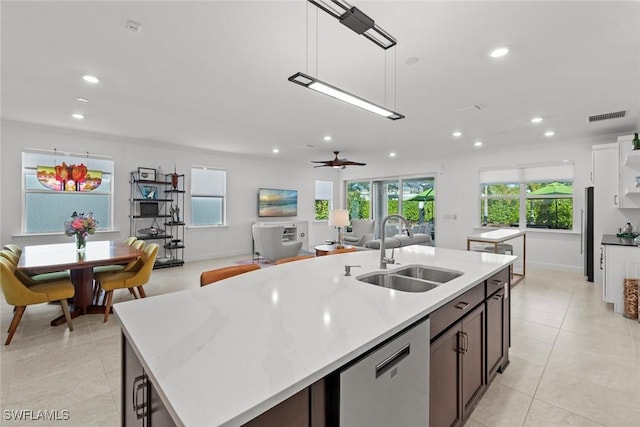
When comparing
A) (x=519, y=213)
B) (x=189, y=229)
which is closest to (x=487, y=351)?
(x=519, y=213)

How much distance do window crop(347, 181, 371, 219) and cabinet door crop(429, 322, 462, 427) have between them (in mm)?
8228

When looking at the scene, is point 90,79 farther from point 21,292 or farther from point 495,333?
point 495,333

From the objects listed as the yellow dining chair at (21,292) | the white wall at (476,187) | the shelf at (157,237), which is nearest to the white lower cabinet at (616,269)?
the white wall at (476,187)

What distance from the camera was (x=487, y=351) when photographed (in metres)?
1.97

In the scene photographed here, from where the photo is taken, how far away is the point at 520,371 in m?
2.37

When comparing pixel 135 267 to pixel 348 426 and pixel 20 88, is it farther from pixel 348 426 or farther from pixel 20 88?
→ pixel 348 426

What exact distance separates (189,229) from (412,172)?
6.20 metres

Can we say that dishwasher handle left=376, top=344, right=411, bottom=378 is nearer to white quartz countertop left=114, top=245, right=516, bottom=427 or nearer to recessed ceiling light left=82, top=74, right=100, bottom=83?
white quartz countertop left=114, top=245, right=516, bottom=427

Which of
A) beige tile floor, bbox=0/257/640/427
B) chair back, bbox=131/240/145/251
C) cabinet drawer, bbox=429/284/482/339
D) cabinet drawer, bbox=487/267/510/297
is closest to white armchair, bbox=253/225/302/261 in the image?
chair back, bbox=131/240/145/251

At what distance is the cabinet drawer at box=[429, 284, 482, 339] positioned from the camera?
1392 millimetres

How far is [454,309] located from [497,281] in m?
0.82

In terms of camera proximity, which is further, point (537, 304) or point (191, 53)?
point (537, 304)

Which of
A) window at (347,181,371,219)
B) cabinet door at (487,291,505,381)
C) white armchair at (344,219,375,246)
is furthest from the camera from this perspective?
window at (347,181,371,219)

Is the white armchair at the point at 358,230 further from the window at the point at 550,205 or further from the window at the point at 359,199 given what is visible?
the window at the point at 550,205
